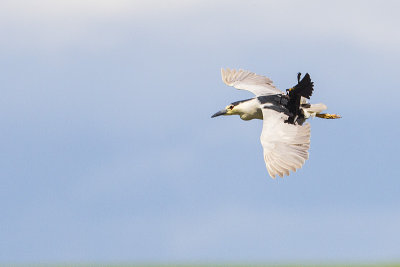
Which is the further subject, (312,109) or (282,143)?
(312,109)

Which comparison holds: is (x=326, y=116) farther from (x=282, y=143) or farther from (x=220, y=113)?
(x=282, y=143)

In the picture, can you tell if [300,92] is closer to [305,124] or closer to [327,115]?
[305,124]

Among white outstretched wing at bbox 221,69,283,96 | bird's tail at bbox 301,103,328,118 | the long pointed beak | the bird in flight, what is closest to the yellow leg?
the bird in flight

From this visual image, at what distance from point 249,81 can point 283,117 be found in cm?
407

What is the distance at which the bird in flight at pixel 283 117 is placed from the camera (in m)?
13.7

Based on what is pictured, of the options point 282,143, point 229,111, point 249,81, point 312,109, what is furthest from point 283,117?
point 249,81

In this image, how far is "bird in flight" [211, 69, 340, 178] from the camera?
13.7 meters

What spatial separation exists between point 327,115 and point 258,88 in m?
2.14

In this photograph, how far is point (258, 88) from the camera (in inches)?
716

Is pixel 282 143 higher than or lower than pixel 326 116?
lower

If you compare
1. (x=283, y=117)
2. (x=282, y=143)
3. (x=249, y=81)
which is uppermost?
(x=249, y=81)

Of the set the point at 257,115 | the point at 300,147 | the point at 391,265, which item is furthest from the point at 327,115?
the point at 391,265

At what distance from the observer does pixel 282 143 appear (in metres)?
14.2

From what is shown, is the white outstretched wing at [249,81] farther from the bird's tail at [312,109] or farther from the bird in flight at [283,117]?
the bird's tail at [312,109]
